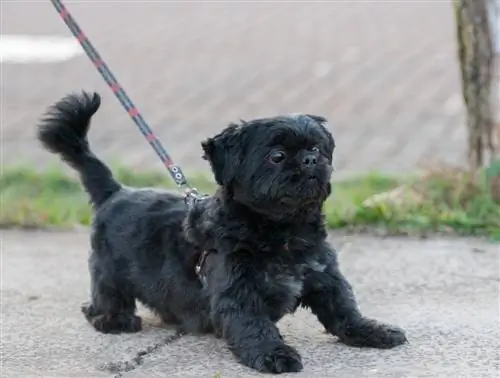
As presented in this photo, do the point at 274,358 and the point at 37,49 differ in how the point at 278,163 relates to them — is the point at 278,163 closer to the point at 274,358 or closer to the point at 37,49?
the point at 274,358

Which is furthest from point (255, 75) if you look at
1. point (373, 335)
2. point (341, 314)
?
point (373, 335)

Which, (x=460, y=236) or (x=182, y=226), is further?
(x=460, y=236)

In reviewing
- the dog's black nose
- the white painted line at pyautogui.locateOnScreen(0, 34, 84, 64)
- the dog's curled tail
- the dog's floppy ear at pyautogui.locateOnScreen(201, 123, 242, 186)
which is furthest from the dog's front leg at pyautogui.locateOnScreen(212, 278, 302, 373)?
the white painted line at pyautogui.locateOnScreen(0, 34, 84, 64)

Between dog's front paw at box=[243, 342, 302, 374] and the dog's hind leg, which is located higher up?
the dog's hind leg

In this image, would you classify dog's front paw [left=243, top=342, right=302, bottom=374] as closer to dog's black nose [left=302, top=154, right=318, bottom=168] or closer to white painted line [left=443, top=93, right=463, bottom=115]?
dog's black nose [left=302, top=154, right=318, bottom=168]

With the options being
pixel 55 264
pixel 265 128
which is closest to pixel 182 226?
pixel 265 128

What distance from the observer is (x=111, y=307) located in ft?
16.9

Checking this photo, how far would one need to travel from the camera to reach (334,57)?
13.3 metres

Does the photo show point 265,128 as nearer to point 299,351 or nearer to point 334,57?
point 299,351

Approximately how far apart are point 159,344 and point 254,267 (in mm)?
604

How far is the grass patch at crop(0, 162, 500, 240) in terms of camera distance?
668 cm

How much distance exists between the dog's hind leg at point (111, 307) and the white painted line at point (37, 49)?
28.2 feet

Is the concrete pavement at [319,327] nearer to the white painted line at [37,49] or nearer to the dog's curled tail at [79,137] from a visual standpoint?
the dog's curled tail at [79,137]

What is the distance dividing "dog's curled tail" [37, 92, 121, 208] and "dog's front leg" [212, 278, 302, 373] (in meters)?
1.05
